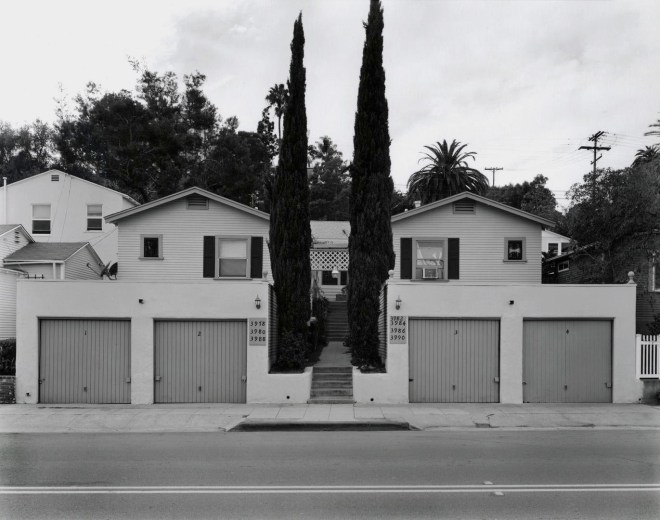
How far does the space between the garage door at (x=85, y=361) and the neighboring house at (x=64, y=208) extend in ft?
50.2

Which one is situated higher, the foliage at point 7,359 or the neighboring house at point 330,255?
the neighboring house at point 330,255

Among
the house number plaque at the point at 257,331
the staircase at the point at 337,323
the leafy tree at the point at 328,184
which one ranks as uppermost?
the leafy tree at the point at 328,184

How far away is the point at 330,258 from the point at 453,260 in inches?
243

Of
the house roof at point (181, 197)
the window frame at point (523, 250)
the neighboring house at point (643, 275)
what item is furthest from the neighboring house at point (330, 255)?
the neighboring house at point (643, 275)

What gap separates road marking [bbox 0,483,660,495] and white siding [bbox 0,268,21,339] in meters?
15.9

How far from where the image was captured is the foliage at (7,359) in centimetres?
1734

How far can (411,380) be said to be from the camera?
55.8 ft

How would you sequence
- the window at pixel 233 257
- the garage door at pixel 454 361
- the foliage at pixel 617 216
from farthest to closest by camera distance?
the window at pixel 233 257 → the foliage at pixel 617 216 → the garage door at pixel 454 361

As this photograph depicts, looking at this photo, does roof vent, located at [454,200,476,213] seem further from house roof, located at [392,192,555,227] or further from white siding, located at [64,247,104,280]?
white siding, located at [64,247,104,280]

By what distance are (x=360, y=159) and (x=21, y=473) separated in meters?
12.9

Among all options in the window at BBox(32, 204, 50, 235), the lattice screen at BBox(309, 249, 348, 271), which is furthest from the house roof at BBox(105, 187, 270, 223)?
the window at BBox(32, 204, 50, 235)

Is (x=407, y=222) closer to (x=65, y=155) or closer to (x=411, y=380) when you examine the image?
(x=411, y=380)

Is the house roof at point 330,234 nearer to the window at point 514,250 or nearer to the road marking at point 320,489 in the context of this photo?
the window at point 514,250

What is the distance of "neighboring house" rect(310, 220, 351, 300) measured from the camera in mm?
27625
